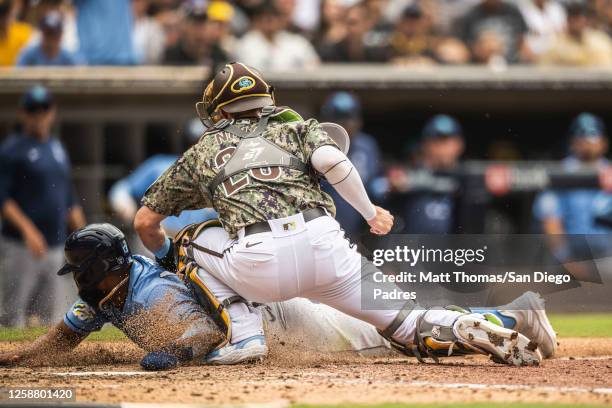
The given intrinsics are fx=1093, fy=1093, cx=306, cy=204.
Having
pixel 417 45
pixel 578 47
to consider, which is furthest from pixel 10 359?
pixel 578 47

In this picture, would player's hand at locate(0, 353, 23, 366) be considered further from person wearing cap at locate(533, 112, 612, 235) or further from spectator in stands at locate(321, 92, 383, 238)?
person wearing cap at locate(533, 112, 612, 235)

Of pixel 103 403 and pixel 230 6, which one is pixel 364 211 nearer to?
pixel 103 403

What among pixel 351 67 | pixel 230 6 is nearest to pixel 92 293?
pixel 351 67

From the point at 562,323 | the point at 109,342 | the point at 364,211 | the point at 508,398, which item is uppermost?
the point at 364,211

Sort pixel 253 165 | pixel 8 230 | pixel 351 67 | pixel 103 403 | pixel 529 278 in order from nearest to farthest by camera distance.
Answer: pixel 103 403
pixel 253 165
pixel 529 278
pixel 8 230
pixel 351 67

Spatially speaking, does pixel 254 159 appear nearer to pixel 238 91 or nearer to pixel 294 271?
pixel 238 91

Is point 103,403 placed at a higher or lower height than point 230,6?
lower

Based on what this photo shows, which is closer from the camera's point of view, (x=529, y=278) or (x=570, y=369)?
(x=570, y=369)
